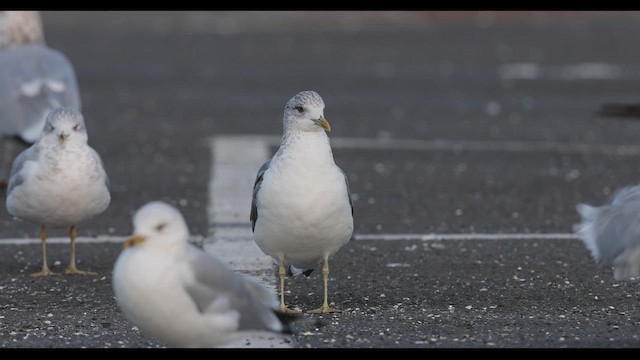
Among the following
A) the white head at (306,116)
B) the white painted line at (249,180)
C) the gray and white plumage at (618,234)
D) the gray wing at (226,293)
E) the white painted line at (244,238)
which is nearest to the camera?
the gray wing at (226,293)

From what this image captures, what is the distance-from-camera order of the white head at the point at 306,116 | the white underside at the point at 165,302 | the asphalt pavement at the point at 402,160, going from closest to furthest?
the white underside at the point at 165,302
the asphalt pavement at the point at 402,160
the white head at the point at 306,116

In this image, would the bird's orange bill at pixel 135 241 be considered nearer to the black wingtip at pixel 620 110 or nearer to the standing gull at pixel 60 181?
the standing gull at pixel 60 181

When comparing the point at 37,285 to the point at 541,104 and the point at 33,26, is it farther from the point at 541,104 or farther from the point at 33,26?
the point at 541,104

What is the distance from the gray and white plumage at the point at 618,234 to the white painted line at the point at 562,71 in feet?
38.4

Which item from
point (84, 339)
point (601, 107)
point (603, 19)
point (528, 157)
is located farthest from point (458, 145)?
point (603, 19)

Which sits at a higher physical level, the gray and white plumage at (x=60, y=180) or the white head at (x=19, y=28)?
the white head at (x=19, y=28)

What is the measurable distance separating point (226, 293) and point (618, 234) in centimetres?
192

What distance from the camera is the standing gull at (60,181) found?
24.1ft

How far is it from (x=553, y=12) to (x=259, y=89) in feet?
45.4

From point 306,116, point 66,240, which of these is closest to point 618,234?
point 306,116

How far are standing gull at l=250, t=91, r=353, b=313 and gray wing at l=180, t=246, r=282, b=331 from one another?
1131mm

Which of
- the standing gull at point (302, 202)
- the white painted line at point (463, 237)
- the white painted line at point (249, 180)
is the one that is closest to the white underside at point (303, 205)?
the standing gull at point (302, 202)

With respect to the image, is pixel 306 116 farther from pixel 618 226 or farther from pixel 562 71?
pixel 562 71

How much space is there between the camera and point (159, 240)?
496cm
